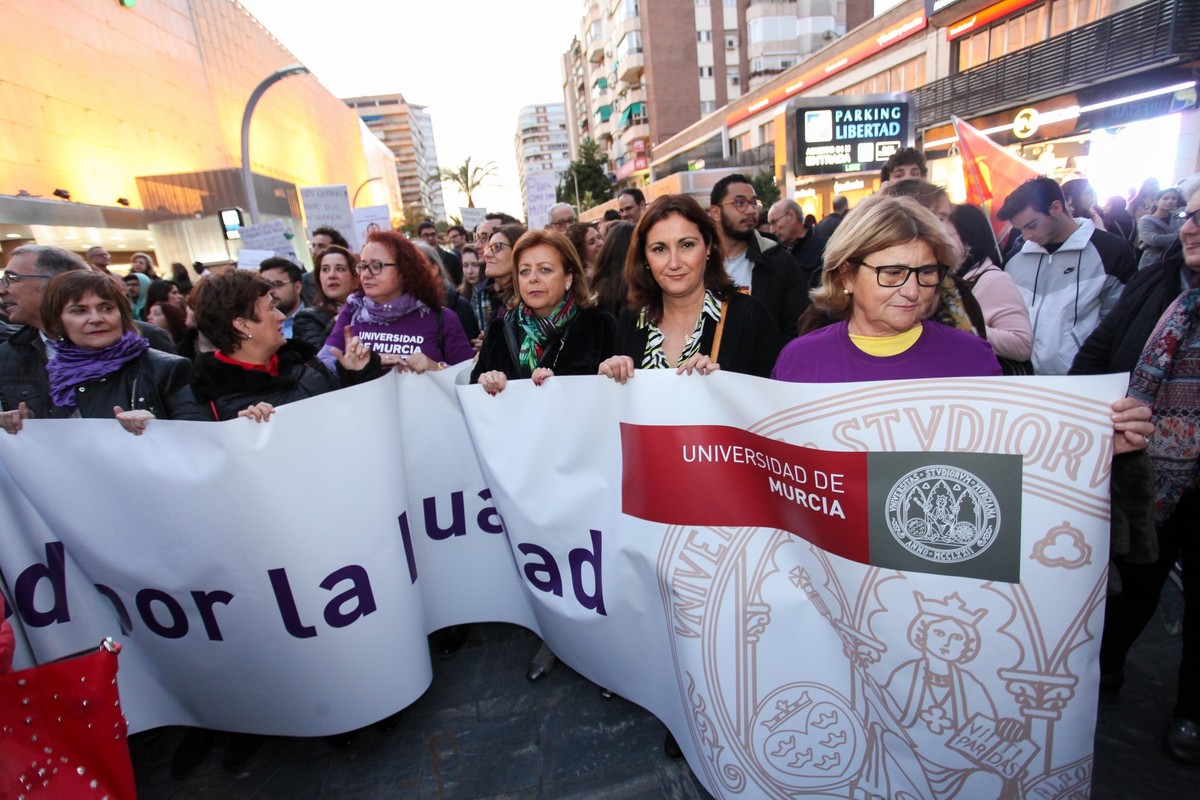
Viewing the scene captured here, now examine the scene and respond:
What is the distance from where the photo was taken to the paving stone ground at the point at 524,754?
2010mm

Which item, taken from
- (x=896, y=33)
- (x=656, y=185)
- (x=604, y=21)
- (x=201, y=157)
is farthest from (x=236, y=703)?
(x=604, y=21)

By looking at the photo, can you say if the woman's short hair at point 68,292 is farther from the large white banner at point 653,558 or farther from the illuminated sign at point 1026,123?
the illuminated sign at point 1026,123

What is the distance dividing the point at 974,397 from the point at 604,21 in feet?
237

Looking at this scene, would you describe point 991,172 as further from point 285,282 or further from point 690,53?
point 690,53

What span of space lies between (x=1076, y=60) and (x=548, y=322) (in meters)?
20.2

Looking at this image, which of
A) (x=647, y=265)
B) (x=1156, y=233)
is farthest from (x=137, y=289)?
(x=1156, y=233)

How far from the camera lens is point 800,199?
73.5ft

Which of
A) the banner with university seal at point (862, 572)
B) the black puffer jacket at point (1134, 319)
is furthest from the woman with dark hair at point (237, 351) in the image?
the black puffer jacket at point (1134, 319)

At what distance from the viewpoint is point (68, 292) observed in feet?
7.79

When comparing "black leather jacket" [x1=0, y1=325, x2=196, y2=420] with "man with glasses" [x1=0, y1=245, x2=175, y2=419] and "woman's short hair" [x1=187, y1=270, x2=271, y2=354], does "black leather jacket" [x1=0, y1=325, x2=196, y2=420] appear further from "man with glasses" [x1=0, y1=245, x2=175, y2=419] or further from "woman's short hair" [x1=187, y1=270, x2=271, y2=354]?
"woman's short hair" [x1=187, y1=270, x2=271, y2=354]

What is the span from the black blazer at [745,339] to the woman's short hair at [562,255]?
0.47m

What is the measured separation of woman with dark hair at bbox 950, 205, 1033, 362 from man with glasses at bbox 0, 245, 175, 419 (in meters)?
3.88

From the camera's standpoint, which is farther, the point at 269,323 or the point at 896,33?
the point at 896,33

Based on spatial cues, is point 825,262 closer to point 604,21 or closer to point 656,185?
point 656,185
